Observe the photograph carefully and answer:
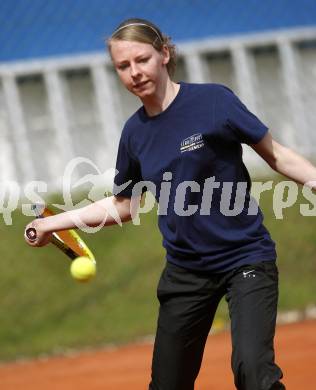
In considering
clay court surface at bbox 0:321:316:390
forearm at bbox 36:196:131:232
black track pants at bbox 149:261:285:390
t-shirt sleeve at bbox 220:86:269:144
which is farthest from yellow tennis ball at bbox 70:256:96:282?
clay court surface at bbox 0:321:316:390

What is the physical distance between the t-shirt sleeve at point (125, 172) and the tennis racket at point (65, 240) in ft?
1.23

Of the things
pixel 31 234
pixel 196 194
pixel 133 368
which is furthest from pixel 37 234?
pixel 133 368

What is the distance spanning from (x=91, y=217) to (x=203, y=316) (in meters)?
0.71

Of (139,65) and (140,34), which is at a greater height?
(140,34)

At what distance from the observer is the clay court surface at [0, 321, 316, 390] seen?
24.2ft

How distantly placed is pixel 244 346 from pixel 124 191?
3.21 feet

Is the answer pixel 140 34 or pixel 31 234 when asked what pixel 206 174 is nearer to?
pixel 140 34

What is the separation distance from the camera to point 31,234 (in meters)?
4.49

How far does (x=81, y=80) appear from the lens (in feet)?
42.6

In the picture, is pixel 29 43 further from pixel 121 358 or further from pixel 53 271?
pixel 121 358

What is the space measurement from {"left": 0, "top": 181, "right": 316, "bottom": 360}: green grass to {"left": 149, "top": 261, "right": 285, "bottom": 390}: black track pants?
645 cm

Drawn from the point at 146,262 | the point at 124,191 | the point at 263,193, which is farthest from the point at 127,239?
the point at 124,191

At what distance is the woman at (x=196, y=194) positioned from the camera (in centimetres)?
393

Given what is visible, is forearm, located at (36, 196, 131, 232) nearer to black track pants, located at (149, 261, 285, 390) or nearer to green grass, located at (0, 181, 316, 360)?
black track pants, located at (149, 261, 285, 390)
